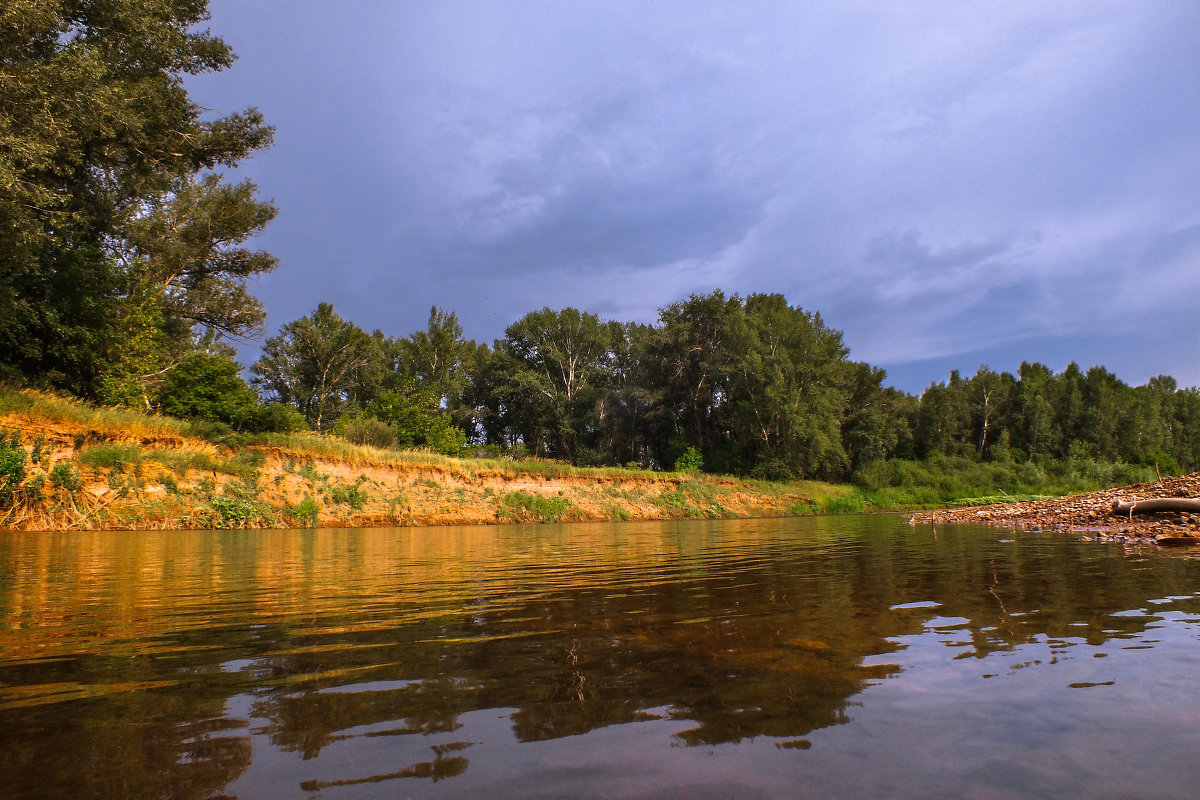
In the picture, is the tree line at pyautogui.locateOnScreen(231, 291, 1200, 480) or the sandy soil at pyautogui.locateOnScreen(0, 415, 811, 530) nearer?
the sandy soil at pyautogui.locateOnScreen(0, 415, 811, 530)

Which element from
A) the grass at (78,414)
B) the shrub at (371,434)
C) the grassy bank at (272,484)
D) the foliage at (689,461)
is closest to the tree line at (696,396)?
the foliage at (689,461)

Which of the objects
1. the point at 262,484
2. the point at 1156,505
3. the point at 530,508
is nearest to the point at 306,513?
the point at 262,484

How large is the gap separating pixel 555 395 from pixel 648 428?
10.2m

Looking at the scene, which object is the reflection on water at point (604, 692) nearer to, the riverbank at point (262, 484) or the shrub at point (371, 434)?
the riverbank at point (262, 484)

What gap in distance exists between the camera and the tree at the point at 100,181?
1421cm

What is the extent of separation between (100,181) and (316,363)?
1147 inches

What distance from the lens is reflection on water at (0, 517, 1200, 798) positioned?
128cm

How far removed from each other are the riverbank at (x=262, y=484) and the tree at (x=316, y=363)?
1210 inches

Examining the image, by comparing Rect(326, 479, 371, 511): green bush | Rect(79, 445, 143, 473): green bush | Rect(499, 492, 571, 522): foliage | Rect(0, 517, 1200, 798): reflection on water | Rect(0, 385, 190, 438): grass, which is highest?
Rect(0, 385, 190, 438): grass

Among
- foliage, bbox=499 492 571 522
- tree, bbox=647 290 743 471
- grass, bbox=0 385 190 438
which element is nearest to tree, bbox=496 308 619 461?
tree, bbox=647 290 743 471

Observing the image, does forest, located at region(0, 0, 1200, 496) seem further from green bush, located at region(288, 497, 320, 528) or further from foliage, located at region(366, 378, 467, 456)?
green bush, located at region(288, 497, 320, 528)

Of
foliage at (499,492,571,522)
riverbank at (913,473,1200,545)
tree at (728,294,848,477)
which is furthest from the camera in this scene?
tree at (728,294,848,477)

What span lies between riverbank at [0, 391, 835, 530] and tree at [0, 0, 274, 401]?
4.27 m

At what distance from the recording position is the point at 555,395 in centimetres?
5906
